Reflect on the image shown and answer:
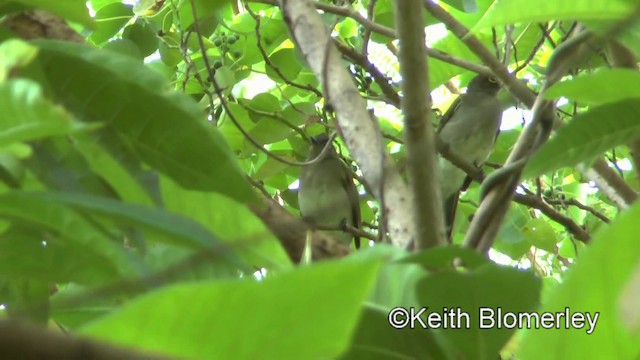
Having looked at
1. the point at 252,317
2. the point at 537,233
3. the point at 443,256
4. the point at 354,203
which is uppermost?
the point at 354,203

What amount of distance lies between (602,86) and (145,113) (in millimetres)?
376

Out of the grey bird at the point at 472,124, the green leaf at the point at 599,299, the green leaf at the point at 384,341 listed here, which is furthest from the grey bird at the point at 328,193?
the green leaf at the point at 599,299

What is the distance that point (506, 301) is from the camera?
2.25 feet

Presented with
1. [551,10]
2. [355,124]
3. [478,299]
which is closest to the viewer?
[478,299]

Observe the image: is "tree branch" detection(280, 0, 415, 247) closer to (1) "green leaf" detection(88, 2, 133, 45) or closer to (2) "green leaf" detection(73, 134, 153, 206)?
(2) "green leaf" detection(73, 134, 153, 206)

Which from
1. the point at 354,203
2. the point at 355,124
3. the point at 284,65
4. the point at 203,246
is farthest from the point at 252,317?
the point at 354,203

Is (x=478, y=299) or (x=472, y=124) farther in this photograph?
(x=472, y=124)

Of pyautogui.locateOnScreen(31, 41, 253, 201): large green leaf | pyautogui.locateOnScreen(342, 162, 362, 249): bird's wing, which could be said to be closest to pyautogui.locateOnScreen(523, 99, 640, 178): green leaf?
pyautogui.locateOnScreen(31, 41, 253, 201): large green leaf

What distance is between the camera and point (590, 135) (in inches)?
33.4

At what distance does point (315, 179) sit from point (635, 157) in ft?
9.15

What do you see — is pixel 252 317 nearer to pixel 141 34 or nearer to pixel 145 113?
pixel 145 113

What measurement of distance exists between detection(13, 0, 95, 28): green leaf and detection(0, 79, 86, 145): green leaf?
0.64 feet

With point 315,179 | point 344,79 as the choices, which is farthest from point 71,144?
point 315,179

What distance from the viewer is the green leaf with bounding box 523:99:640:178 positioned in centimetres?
83
